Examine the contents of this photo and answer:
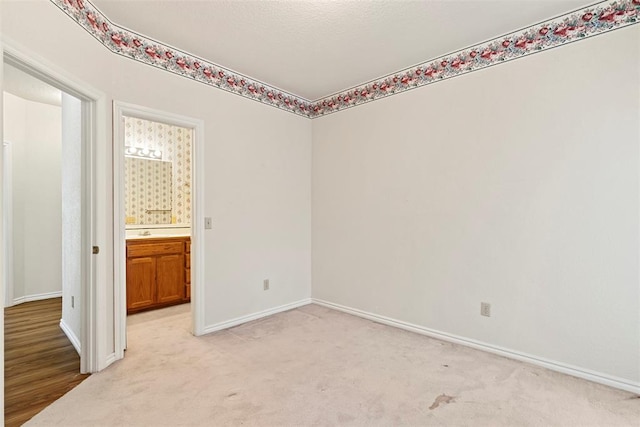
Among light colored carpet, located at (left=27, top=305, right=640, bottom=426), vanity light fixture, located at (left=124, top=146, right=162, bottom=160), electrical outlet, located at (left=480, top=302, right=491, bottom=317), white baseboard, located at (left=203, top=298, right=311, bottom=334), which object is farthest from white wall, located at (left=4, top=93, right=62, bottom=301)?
electrical outlet, located at (left=480, top=302, right=491, bottom=317)

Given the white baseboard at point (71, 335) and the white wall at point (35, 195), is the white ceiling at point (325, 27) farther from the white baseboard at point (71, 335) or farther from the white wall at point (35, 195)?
the white wall at point (35, 195)

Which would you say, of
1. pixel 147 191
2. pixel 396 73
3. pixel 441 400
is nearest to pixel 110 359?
pixel 441 400

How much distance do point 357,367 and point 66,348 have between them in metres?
2.39

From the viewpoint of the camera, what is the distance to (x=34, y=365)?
237cm

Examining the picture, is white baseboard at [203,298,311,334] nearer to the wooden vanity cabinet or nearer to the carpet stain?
the wooden vanity cabinet

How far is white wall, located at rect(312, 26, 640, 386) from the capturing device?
2.11m

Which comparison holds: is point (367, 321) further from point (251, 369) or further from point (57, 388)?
point (57, 388)

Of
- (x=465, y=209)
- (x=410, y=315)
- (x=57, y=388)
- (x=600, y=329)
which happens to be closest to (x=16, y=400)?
(x=57, y=388)

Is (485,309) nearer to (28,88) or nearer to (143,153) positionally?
(143,153)

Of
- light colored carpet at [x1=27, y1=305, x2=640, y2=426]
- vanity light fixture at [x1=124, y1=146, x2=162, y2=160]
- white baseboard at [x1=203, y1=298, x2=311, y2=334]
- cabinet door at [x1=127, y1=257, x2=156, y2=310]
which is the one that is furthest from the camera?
vanity light fixture at [x1=124, y1=146, x2=162, y2=160]

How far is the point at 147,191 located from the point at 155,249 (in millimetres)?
1017

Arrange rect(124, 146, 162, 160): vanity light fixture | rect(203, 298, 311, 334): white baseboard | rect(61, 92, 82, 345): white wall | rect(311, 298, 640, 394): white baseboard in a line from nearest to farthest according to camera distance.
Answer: rect(311, 298, 640, 394): white baseboard
rect(61, 92, 82, 345): white wall
rect(203, 298, 311, 334): white baseboard
rect(124, 146, 162, 160): vanity light fixture

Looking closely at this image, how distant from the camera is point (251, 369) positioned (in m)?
2.31

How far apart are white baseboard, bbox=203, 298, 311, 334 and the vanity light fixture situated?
8.40ft
